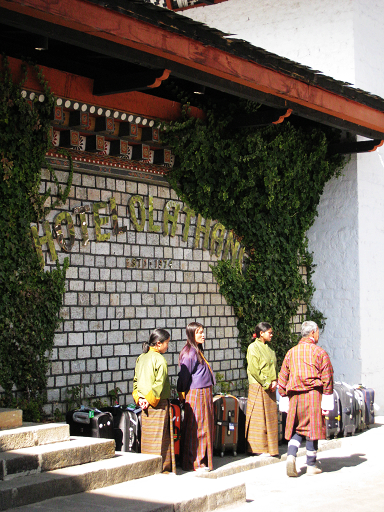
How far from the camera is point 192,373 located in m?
7.70

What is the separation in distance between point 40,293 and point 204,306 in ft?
9.94

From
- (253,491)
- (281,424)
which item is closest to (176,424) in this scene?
(253,491)

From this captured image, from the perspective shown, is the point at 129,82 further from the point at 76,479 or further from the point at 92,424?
Result: the point at 76,479

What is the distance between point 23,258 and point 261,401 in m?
3.22

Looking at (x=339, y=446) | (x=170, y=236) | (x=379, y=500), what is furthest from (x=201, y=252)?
(x=379, y=500)

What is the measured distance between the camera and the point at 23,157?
7984mm

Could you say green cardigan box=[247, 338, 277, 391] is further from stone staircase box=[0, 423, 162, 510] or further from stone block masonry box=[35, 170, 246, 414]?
stone staircase box=[0, 423, 162, 510]

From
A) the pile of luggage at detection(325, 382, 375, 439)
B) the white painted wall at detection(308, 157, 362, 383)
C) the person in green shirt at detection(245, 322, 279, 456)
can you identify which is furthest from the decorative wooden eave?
the pile of luggage at detection(325, 382, 375, 439)

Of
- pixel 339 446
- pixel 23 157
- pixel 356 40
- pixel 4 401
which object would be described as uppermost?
pixel 356 40

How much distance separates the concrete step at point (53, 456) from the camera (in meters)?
5.89

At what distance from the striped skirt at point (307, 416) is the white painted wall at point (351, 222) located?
14.7 ft

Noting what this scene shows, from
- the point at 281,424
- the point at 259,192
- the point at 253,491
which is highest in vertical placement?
the point at 259,192

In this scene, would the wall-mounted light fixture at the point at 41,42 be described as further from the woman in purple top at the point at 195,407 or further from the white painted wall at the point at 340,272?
the white painted wall at the point at 340,272

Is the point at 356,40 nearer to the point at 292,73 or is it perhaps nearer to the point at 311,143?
the point at 311,143
